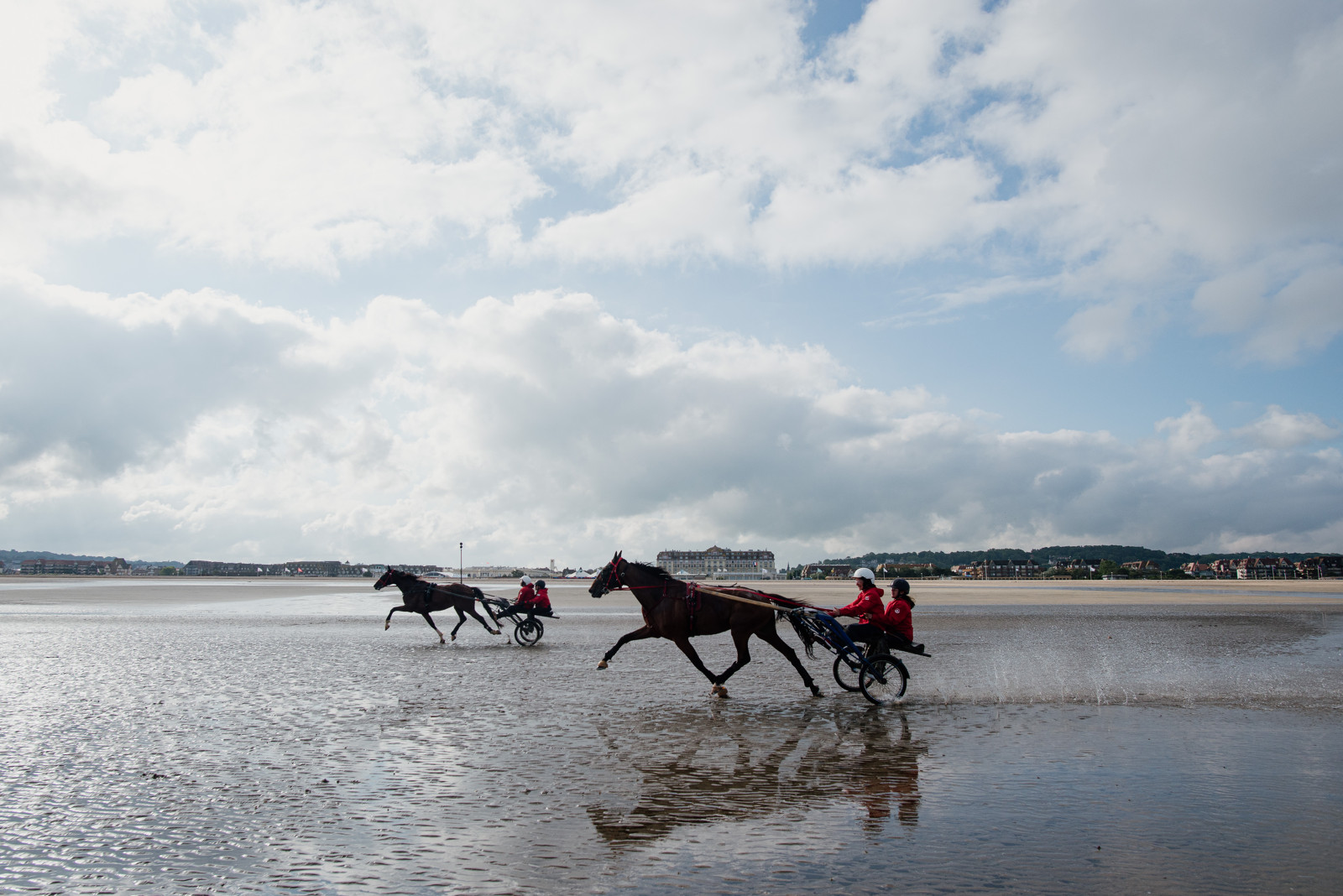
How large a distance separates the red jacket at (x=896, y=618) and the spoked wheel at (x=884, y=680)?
1.33 feet

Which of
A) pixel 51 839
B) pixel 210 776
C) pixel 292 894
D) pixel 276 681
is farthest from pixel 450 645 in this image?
pixel 292 894

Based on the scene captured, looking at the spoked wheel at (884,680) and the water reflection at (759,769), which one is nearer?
the water reflection at (759,769)

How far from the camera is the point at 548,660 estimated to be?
18.8 meters

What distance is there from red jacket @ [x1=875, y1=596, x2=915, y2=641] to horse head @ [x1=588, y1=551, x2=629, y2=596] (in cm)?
423

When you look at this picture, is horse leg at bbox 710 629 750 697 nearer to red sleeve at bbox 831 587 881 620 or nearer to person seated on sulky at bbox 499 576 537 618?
red sleeve at bbox 831 587 881 620

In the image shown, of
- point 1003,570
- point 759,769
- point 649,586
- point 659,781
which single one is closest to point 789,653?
point 649,586

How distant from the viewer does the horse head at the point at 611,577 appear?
14141 millimetres

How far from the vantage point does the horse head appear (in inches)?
557

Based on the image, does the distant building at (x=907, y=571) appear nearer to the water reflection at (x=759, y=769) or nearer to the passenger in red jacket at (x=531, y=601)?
the passenger in red jacket at (x=531, y=601)

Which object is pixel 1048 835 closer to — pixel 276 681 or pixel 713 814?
pixel 713 814

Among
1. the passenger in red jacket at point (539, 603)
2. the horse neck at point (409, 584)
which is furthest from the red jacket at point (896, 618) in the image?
the horse neck at point (409, 584)

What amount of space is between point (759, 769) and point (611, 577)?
6262 millimetres

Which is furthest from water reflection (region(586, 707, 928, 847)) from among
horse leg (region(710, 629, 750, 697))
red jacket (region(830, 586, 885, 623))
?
red jacket (region(830, 586, 885, 623))

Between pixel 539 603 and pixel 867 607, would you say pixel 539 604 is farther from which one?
pixel 867 607
